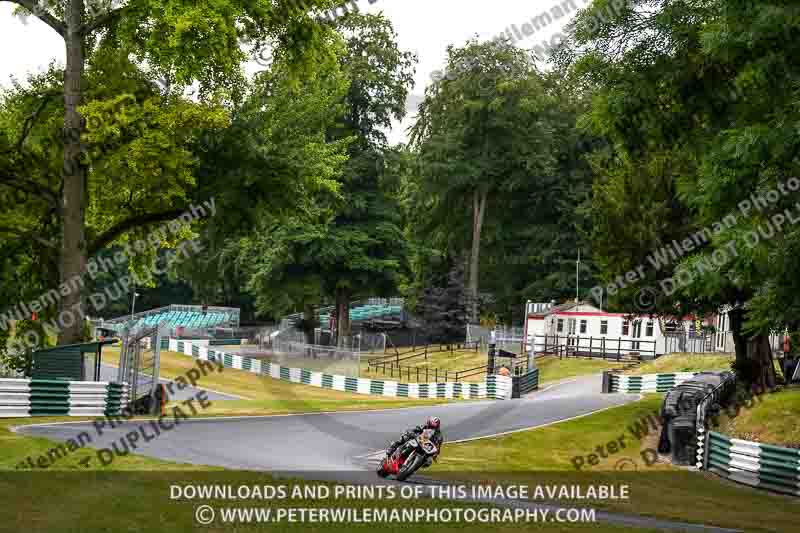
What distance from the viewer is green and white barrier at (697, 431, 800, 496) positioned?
19.3 meters

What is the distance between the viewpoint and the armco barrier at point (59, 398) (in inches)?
894

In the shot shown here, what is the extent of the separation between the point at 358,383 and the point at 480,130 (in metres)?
27.2

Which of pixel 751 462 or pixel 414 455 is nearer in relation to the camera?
pixel 414 455

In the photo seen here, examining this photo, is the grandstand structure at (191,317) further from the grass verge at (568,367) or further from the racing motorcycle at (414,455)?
the racing motorcycle at (414,455)

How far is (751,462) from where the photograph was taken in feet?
67.2

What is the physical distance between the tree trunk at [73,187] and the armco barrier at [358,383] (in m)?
20.5

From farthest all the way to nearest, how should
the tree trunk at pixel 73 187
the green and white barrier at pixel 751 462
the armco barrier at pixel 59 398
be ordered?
1. the tree trunk at pixel 73 187
2. the armco barrier at pixel 59 398
3. the green and white barrier at pixel 751 462

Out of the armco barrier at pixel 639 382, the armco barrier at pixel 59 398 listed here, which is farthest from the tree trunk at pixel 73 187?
the armco barrier at pixel 639 382


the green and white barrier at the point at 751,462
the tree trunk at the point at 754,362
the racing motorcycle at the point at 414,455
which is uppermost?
the tree trunk at the point at 754,362

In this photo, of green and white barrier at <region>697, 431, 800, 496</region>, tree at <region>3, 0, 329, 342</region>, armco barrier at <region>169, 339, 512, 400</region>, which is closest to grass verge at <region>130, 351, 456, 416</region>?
armco barrier at <region>169, 339, 512, 400</region>

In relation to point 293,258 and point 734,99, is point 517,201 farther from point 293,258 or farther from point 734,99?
point 734,99

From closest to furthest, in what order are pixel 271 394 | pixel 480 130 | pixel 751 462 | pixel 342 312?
pixel 751 462, pixel 271 394, pixel 342 312, pixel 480 130

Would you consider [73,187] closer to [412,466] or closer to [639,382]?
[412,466]

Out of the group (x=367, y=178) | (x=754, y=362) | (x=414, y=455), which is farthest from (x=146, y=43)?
(x=367, y=178)
